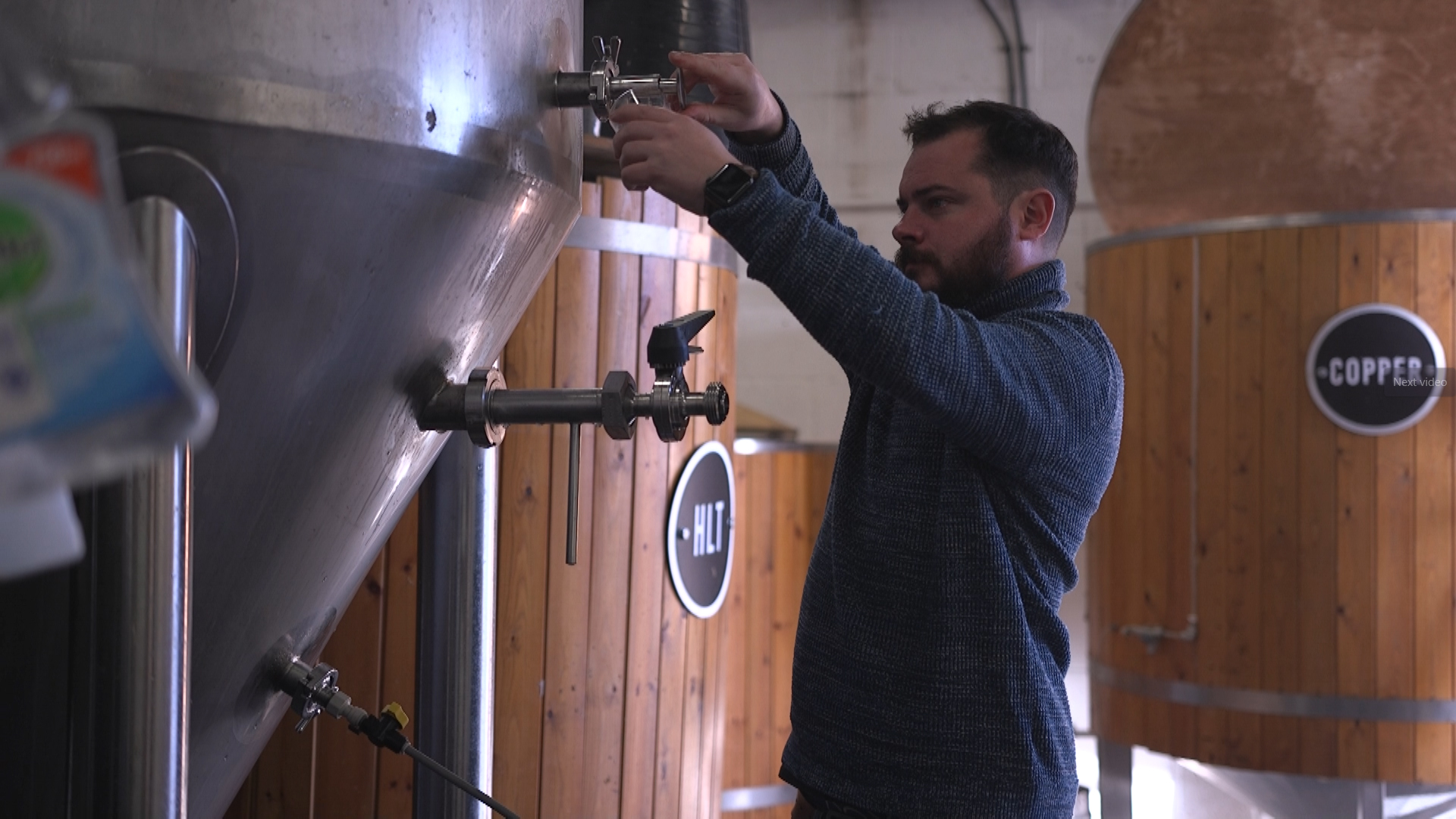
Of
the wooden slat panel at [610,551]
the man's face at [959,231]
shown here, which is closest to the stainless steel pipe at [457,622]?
the man's face at [959,231]

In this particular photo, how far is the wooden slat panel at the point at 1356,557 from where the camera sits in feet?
10.1

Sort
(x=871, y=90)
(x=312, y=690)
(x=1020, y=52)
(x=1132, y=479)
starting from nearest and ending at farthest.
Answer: (x=312, y=690)
(x=1132, y=479)
(x=1020, y=52)
(x=871, y=90)

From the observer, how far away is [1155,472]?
11.1ft

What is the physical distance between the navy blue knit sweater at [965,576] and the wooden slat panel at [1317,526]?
2.02 m

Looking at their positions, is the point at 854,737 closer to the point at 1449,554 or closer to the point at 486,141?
the point at 486,141

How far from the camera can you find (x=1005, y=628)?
1288mm

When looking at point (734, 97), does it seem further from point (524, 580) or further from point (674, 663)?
point (674, 663)

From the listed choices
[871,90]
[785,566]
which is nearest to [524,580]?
[785,566]

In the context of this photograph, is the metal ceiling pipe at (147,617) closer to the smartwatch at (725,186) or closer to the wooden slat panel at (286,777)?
the smartwatch at (725,186)

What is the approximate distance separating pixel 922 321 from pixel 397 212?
1.57ft

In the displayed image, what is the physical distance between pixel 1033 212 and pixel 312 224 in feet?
3.05

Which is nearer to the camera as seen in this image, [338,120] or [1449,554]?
[338,120]

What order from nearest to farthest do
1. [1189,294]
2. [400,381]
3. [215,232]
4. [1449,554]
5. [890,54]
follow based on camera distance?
[215,232], [400,381], [1449,554], [1189,294], [890,54]

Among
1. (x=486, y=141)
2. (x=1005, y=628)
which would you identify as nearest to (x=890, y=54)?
(x=1005, y=628)
